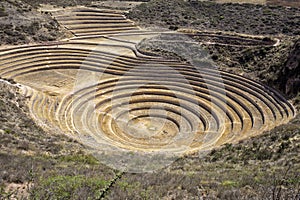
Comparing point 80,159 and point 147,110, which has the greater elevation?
point 80,159

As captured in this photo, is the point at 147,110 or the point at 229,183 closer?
the point at 229,183

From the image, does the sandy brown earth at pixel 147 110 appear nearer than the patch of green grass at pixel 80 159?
Yes

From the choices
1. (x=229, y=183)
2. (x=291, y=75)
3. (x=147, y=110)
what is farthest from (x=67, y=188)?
(x=291, y=75)

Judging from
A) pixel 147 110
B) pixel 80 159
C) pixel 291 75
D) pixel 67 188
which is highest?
pixel 291 75

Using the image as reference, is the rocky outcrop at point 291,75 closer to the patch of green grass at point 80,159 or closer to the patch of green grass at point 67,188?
the patch of green grass at point 80,159

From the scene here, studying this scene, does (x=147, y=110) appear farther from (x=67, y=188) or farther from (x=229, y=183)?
(x=67, y=188)

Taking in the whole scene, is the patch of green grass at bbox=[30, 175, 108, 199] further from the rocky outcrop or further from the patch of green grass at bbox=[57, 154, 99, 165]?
the rocky outcrop

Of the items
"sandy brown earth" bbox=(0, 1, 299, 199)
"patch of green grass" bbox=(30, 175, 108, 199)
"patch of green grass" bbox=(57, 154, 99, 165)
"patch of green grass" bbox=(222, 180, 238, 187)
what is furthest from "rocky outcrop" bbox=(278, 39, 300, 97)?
"patch of green grass" bbox=(30, 175, 108, 199)

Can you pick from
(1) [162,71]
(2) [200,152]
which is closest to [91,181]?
(2) [200,152]

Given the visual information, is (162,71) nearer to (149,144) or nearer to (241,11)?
(149,144)

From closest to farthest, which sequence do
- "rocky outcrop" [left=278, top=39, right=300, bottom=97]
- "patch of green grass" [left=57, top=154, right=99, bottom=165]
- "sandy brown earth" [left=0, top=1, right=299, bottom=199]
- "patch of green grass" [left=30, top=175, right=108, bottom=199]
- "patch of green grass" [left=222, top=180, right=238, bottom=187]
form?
"patch of green grass" [left=30, top=175, right=108, bottom=199], "patch of green grass" [left=222, top=180, right=238, bottom=187], "sandy brown earth" [left=0, top=1, right=299, bottom=199], "patch of green grass" [left=57, top=154, right=99, bottom=165], "rocky outcrop" [left=278, top=39, right=300, bottom=97]

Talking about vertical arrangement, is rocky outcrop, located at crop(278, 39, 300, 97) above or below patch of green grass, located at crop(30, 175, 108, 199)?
above

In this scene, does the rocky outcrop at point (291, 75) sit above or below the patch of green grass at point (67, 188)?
above

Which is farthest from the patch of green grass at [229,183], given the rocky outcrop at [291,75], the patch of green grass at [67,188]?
the rocky outcrop at [291,75]
